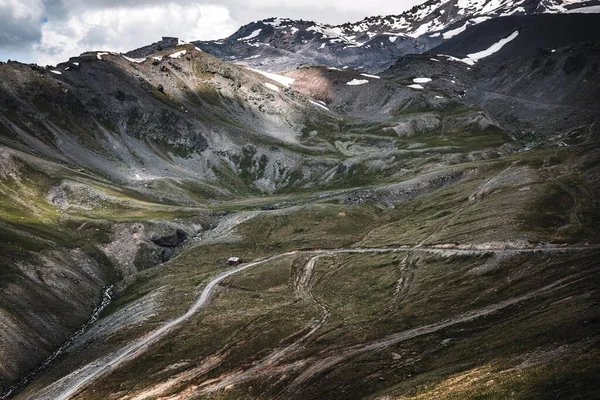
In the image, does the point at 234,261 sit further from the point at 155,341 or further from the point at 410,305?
the point at 410,305

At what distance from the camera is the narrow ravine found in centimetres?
8131

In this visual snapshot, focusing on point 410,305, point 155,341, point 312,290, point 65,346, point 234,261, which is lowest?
point 410,305

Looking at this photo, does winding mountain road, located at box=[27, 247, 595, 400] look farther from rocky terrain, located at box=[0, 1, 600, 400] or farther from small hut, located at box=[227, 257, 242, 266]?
small hut, located at box=[227, 257, 242, 266]

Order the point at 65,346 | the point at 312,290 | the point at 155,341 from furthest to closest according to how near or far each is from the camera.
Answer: the point at 312,290 → the point at 65,346 → the point at 155,341

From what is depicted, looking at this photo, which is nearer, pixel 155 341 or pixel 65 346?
pixel 155 341

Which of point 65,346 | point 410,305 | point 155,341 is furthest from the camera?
point 65,346

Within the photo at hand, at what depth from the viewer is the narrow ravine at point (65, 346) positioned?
81.3 meters

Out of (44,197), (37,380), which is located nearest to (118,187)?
(44,197)

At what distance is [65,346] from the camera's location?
9600cm

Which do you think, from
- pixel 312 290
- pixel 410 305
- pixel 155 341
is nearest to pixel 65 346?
pixel 155 341

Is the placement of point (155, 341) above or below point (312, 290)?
above

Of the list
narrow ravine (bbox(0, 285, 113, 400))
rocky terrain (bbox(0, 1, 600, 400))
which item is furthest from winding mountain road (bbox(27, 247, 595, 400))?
narrow ravine (bbox(0, 285, 113, 400))

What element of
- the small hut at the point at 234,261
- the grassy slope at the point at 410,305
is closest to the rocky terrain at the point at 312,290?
the grassy slope at the point at 410,305

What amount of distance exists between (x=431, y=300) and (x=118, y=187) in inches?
5821
